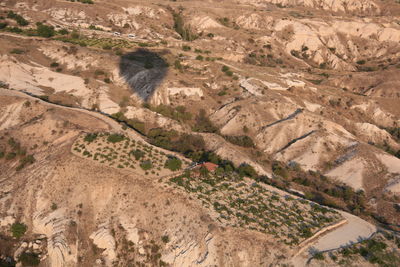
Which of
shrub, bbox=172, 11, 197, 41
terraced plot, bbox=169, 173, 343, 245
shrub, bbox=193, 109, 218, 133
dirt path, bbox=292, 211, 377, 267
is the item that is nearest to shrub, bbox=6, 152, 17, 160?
terraced plot, bbox=169, 173, 343, 245

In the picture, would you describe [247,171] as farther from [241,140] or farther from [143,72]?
[143,72]

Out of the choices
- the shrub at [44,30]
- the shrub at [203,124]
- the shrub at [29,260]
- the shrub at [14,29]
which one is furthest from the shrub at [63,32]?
the shrub at [29,260]

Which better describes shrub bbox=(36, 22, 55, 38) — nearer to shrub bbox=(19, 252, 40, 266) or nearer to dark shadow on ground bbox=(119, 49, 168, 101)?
dark shadow on ground bbox=(119, 49, 168, 101)

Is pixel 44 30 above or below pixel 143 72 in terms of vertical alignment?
below

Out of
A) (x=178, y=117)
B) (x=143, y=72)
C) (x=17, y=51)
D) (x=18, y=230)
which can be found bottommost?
(x=178, y=117)

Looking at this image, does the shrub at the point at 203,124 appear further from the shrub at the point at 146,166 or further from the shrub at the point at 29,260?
the shrub at the point at 29,260

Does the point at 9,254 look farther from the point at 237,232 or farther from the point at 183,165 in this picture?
the point at 237,232

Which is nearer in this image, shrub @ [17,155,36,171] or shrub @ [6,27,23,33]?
shrub @ [17,155,36,171]

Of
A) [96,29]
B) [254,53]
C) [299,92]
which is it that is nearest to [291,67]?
[254,53]

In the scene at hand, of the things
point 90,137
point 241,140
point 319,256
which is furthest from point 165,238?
point 241,140
